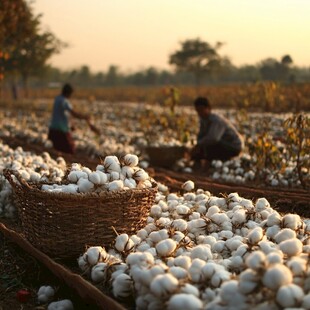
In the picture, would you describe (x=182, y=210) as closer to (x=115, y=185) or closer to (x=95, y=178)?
(x=115, y=185)

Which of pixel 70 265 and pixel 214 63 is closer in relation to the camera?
pixel 70 265

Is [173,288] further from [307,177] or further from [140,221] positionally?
[307,177]

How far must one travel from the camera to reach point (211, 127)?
8.08 metres

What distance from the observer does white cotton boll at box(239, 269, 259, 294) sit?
228 cm

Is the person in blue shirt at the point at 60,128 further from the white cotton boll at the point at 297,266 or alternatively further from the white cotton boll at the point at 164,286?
the white cotton boll at the point at 297,266

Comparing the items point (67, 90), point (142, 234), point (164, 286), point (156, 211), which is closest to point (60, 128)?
point (67, 90)

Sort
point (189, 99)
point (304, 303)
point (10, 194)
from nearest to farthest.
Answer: point (304, 303)
point (10, 194)
point (189, 99)

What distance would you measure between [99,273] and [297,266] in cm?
121

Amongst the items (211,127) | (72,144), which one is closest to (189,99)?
(72,144)

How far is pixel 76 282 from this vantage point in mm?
3027

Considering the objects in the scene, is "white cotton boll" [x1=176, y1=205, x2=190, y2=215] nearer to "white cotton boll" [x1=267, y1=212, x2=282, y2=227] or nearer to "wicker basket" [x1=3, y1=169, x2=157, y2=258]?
"wicker basket" [x1=3, y1=169, x2=157, y2=258]

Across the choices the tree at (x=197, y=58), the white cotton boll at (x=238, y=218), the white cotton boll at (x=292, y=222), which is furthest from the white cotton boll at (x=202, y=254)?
the tree at (x=197, y=58)

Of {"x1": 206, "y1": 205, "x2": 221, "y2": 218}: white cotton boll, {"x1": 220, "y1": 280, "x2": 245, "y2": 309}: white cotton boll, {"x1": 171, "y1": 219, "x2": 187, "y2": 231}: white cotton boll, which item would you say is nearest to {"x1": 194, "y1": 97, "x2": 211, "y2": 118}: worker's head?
{"x1": 206, "y1": 205, "x2": 221, "y2": 218}: white cotton boll

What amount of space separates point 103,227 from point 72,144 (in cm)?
662
